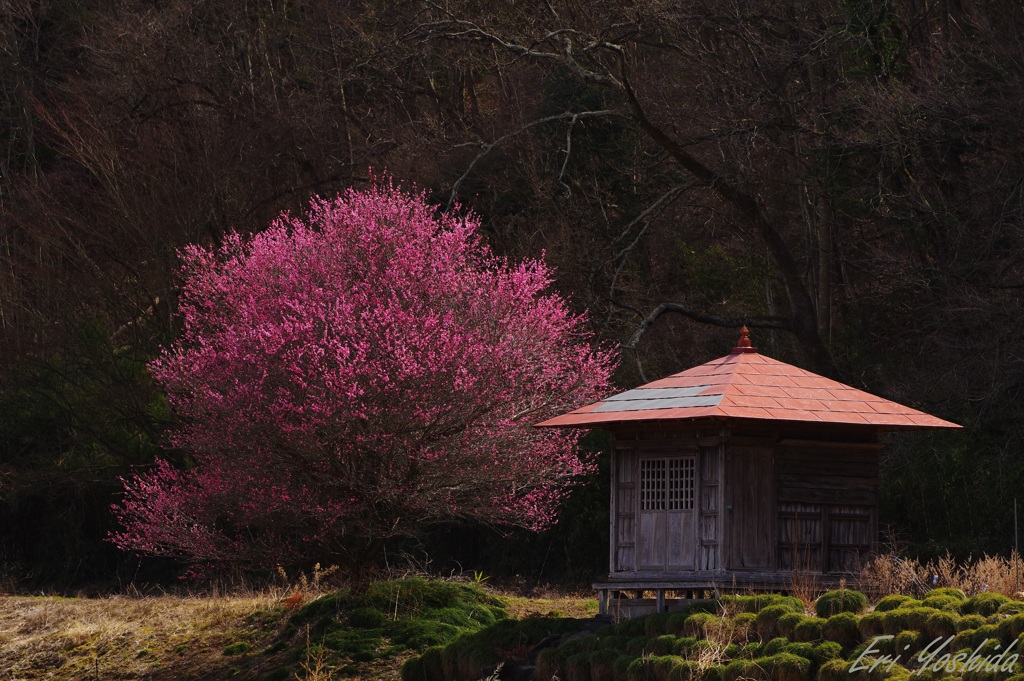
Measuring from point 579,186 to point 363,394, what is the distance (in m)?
11.6

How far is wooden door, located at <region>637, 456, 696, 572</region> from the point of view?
14336mm

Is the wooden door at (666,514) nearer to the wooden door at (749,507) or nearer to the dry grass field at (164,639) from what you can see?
the wooden door at (749,507)

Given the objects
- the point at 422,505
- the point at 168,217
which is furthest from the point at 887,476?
the point at 168,217

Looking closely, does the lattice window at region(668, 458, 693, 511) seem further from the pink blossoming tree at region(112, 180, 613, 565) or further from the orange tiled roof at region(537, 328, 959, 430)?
the pink blossoming tree at region(112, 180, 613, 565)

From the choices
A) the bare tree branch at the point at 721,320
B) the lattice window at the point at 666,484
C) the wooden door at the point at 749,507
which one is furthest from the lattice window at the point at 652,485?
the bare tree branch at the point at 721,320

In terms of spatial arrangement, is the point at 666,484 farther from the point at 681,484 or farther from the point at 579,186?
the point at 579,186

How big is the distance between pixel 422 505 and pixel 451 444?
0.78 meters

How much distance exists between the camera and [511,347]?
674 inches

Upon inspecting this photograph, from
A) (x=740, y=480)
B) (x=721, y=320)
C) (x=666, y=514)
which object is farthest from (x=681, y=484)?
(x=721, y=320)

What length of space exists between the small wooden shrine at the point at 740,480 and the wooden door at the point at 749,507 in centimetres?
1

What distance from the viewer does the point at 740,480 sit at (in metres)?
14.2

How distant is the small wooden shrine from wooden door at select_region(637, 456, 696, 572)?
12 mm

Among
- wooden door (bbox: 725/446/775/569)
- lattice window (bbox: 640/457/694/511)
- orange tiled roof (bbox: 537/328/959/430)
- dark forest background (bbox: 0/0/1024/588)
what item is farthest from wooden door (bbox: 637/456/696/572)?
dark forest background (bbox: 0/0/1024/588)

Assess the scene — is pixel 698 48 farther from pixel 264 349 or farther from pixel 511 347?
pixel 264 349
